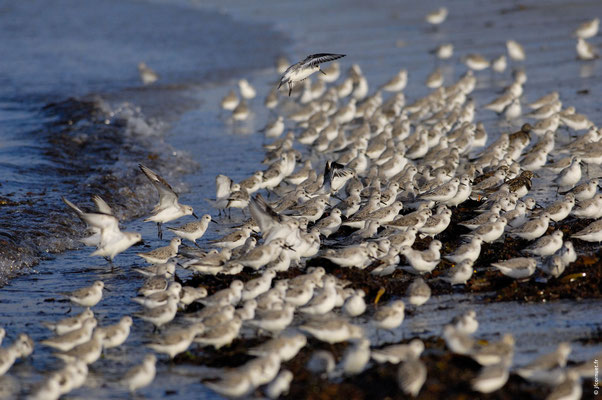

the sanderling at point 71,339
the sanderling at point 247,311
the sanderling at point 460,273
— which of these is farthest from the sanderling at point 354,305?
the sanderling at point 71,339

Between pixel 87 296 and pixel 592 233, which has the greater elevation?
pixel 592 233

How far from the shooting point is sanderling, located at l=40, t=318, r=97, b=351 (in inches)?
267

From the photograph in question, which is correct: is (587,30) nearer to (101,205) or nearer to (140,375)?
(101,205)

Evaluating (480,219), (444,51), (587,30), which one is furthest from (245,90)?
(480,219)

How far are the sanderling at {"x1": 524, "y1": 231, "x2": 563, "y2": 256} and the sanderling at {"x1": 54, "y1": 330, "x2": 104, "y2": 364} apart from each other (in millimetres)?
4135

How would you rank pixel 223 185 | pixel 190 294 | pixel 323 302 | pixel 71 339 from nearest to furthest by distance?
pixel 71 339, pixel 323 302, pixel 190 294, pixel 223 185

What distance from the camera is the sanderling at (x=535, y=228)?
877cm

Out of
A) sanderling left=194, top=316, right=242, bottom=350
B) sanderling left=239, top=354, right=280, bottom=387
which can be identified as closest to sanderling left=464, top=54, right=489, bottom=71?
sanderling left=194, top=316, right=242, bottom=350

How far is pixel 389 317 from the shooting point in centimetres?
673

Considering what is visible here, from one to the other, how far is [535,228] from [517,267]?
43.3 inches

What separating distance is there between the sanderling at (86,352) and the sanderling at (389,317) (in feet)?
6.92

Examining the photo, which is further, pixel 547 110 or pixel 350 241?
pixel 547 110

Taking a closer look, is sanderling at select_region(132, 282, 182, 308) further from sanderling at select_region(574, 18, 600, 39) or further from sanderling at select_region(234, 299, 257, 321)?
sanderling at select_region(574, 18, 600, 39)

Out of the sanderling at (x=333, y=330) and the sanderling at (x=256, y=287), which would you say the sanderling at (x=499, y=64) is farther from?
the sanderling at (x=333, y=330)
